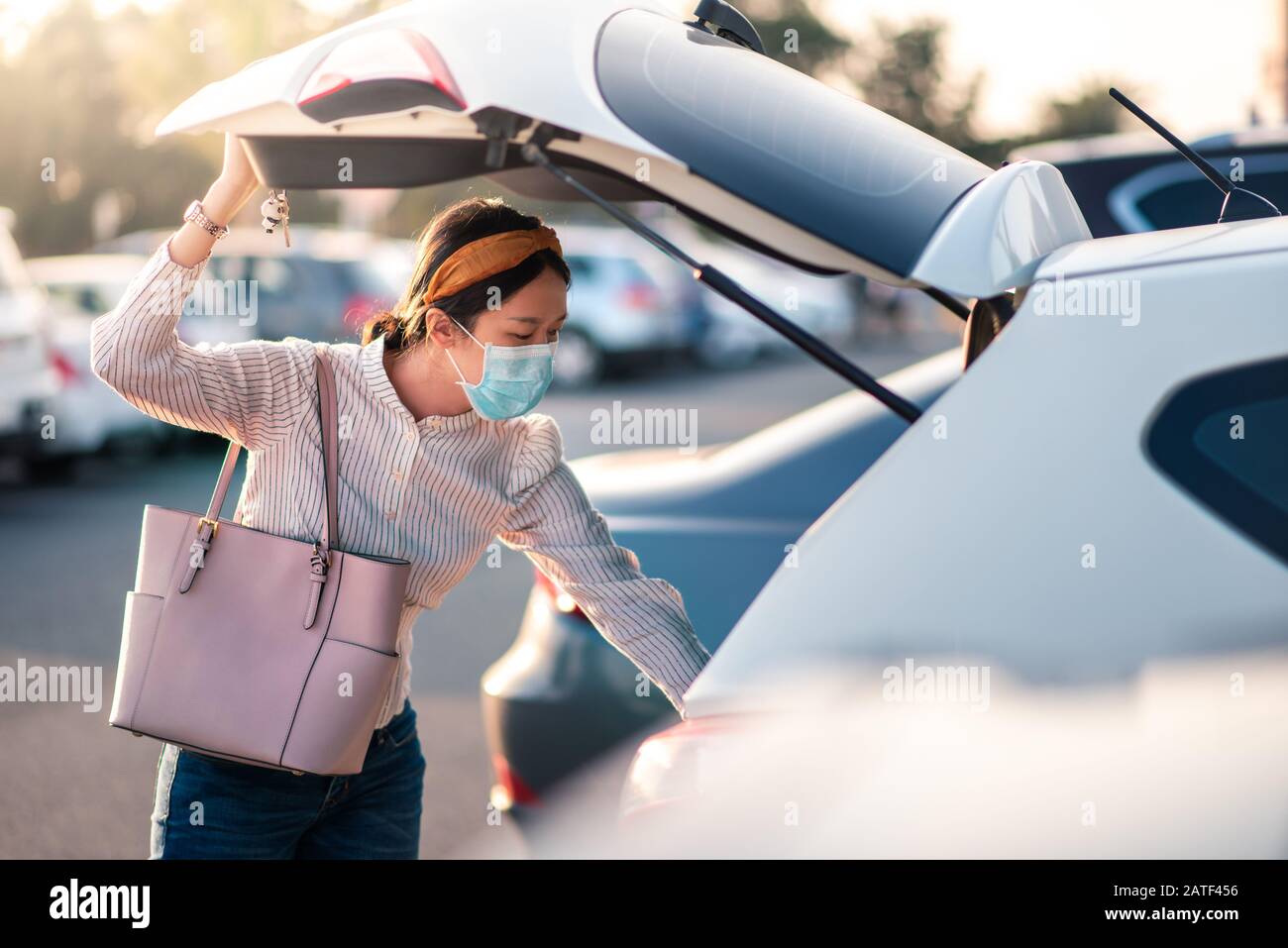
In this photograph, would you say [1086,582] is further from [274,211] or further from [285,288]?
[285,288]

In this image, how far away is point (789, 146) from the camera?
5.61ft

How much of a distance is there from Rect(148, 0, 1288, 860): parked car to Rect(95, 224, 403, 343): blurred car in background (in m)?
10.3

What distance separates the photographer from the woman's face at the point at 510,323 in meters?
2.32

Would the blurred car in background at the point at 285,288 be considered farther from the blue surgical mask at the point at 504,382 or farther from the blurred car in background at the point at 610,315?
the blue surgical mask at the point at 504,382

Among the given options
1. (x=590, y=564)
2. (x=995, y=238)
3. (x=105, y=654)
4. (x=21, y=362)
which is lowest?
(x=590, y=564)

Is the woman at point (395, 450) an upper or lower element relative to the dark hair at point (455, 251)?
lower

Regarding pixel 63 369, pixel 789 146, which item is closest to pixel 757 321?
pixel 63 369

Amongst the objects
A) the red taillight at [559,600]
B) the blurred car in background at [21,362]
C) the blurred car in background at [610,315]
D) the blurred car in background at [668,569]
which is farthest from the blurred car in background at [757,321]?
the red taillight at [559,600]

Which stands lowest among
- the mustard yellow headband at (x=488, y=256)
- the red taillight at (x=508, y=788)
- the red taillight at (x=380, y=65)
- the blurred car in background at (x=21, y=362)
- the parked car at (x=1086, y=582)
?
the red taillight at (x=508, y=788)

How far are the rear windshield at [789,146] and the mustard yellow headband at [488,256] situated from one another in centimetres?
54

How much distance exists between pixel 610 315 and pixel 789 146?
16.8 m

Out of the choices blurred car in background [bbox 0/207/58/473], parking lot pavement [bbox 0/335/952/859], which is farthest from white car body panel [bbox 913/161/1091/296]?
blurred car in background [bbox 0/207/58/473]

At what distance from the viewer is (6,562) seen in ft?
26.2
